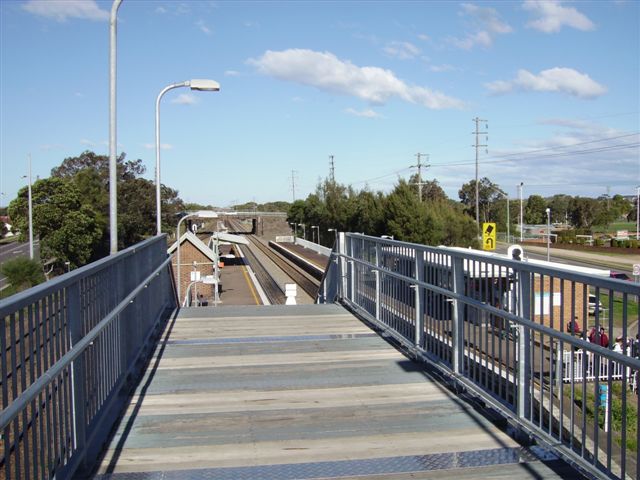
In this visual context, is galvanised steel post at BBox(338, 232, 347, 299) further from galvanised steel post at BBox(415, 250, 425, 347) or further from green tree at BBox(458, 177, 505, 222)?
green tree at BBox(458, 177, 505, 222)

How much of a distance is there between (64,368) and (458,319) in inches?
138

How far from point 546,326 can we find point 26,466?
315 centimetres

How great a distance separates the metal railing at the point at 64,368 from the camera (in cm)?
279

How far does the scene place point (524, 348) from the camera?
4.59 meters

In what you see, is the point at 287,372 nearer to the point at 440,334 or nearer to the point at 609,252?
the point at 440,334

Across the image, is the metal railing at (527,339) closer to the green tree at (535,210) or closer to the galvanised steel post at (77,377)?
the galvanised steel post at (77,377)

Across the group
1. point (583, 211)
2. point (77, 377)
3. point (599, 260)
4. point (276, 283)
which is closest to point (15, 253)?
point (276, 283)

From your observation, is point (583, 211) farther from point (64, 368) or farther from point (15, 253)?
point (64, 368)

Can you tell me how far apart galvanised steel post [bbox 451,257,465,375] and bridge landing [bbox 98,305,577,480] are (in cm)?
29

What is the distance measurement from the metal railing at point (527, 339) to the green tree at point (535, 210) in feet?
427

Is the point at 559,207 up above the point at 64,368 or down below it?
above

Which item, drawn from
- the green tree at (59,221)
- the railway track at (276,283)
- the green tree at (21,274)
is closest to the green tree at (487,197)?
the railway track at (276,283)

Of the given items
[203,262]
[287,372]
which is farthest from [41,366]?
[203,262]

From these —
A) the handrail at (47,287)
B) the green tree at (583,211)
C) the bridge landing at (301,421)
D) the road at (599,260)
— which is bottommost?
the road at (599,260)
